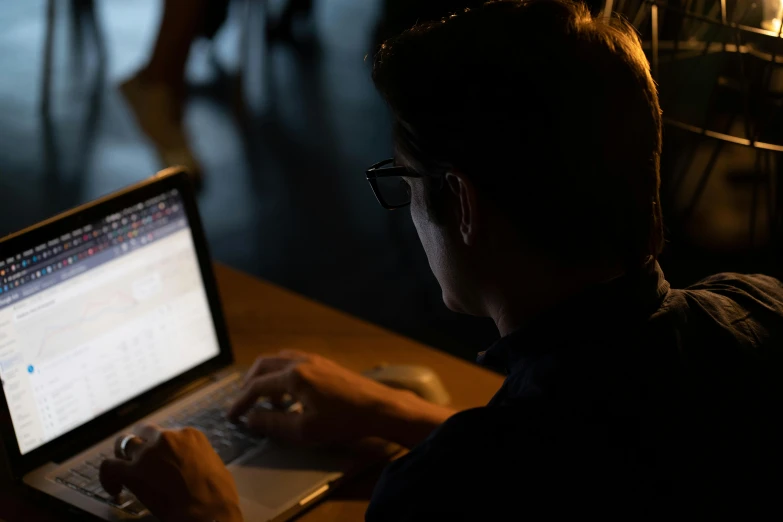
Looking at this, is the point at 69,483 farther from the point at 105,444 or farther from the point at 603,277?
the point at 603,277

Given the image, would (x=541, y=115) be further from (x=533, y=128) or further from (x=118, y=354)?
(x=118, y=354)

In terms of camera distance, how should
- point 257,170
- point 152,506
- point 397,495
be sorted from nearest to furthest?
point 397,495 < point 152,506 < point 257,170

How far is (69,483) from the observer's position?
1.21 m

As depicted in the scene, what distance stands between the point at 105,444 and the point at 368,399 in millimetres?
355

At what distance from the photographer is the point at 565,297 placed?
0.96 metres

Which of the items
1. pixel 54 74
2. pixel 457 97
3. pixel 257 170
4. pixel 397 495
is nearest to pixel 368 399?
pixel 397 495

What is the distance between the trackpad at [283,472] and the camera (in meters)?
1.19

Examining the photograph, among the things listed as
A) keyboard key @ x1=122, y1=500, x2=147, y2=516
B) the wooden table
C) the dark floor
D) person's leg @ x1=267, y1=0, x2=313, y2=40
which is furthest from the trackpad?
person's leg @ x1=267, y1=0, x2=313, y2=40

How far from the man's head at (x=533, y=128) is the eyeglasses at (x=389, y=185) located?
0.17ft

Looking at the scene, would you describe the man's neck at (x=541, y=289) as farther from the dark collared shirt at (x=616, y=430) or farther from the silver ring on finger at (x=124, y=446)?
the silver ring on finger at (x=124, y=446)

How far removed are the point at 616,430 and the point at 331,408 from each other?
0.51 metres

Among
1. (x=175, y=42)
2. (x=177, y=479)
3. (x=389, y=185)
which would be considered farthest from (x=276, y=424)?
(x=175, y=42)

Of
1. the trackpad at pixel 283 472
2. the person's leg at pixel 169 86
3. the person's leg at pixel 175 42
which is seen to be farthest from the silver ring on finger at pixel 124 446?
the person's leg at pixel 175 42

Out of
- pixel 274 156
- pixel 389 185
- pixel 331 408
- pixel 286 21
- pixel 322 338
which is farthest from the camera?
pixel 286 21
